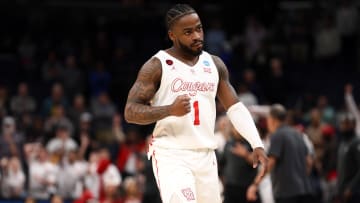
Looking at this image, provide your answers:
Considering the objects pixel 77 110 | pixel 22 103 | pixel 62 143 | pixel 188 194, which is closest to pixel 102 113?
pixel 77 110

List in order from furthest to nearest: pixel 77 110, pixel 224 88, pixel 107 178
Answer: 1. pixel 77 110
2. pixel 107 178
3. pixel 224 88

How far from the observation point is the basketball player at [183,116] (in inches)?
291

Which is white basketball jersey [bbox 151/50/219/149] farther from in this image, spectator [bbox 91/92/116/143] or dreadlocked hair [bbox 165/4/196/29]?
spectator [bbox 91/92/116/143]

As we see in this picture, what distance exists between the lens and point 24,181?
17172 millimetres


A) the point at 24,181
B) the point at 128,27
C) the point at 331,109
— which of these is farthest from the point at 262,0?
the point at 24,181

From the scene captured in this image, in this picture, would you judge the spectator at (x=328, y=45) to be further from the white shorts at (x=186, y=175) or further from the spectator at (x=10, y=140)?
the white shorts at (x=186, y=175)

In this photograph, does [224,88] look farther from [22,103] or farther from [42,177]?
[22,103]

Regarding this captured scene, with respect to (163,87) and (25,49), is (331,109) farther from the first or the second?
(163,87)

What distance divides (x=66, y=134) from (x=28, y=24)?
256 inches

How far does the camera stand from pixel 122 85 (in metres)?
21.4

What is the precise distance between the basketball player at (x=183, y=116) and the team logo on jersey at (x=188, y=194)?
0.01 meters

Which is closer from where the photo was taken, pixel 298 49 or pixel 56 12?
pixel 298 49

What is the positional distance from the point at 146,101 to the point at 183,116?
0.33 m

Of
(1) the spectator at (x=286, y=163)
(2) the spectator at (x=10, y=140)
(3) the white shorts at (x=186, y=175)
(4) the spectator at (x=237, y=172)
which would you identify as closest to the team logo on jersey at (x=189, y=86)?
(3) the white shorts at (x=186, y=175)
